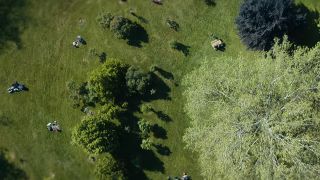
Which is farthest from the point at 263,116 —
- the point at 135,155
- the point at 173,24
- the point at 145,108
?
the point at 173,24

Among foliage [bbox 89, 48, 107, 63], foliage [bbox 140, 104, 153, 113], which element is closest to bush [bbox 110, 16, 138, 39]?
foliage [bbox 89, 48, 107, 63]

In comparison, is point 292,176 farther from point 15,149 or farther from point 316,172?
point 15,149

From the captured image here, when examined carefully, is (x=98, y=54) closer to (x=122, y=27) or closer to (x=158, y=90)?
(x=122, y=27)

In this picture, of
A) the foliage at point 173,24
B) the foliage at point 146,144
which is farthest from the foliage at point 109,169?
the foliage at point 173,24

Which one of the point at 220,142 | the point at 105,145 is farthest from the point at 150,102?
the point at 220,142

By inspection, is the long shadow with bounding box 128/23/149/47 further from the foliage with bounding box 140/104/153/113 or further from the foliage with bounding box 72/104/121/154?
the foliage with bounding box 72/104/121/154

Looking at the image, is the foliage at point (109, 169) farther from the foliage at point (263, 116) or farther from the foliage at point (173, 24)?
the foliage at point (173, 24)
